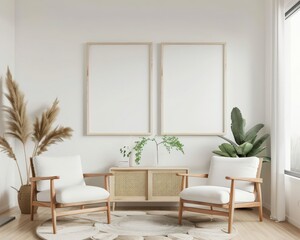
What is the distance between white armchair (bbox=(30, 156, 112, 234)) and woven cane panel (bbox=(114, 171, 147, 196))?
584 millimetres

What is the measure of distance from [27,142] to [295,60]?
370cm

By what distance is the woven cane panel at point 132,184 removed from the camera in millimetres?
6000

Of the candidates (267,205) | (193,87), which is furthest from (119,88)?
(267,205)

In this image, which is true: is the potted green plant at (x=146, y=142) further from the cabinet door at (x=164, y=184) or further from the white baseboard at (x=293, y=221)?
the white baseboard at (x=293, y=221)

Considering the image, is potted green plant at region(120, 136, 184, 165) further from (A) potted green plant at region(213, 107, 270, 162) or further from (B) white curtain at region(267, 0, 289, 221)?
(B) white curtain at region(267, 0, 289, 221)

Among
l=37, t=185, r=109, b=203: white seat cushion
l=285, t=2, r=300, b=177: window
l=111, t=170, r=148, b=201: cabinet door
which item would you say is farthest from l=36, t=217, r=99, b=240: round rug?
l=285, t=2, r=300, b=177: window

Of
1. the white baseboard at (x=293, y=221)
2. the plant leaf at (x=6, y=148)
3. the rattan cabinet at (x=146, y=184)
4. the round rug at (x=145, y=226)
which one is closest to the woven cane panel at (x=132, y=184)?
the rattan cabinet at (x=146, y=184)

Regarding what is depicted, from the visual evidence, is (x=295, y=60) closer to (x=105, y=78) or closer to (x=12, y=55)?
(x=105, y=78)

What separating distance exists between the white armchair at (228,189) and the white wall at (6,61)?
235 centimetres

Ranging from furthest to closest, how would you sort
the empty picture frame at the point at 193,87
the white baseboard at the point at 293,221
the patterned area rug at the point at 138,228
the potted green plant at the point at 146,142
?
the empty picture frame at the point at 193,87 → the potted green plant at the point at 146,142 → the white baseboard at the point at 293,221 → the patterned area rug at the point at 138,228

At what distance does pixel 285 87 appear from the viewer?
18.1ft

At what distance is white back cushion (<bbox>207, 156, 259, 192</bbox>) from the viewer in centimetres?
524

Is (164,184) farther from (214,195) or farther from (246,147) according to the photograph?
(214,195)

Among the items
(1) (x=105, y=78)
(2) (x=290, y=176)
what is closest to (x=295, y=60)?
(2) (x=290, y=176)
